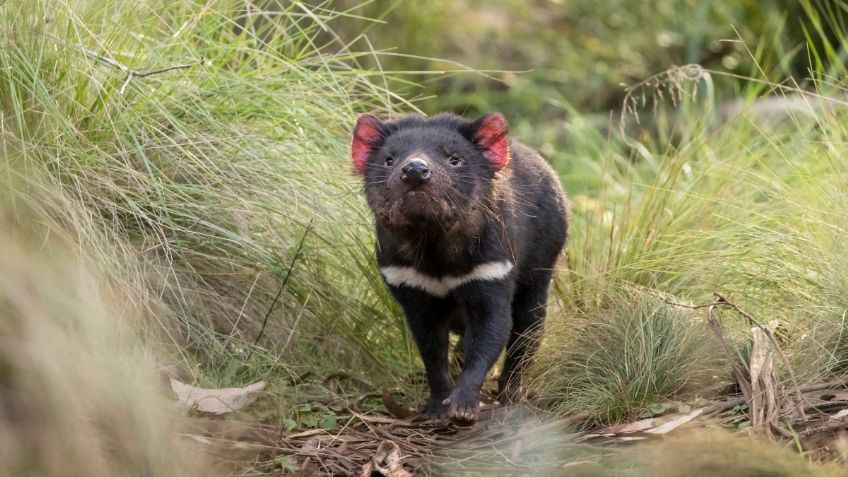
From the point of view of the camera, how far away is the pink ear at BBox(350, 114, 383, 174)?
3.98 meters

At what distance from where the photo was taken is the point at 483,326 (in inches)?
155

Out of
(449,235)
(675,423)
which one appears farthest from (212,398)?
(675,423)

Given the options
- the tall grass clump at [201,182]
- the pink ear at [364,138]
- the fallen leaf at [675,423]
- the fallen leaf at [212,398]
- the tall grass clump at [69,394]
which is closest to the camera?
the tall grass clump at [69,394]

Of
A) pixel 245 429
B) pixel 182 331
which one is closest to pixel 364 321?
pixel 182 331

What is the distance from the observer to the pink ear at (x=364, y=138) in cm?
398

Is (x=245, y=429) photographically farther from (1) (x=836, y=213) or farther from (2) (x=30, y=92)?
(1) (x=836, y=213)

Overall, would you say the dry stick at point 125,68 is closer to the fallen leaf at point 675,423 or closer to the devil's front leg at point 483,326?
the devil's front leg at point 483,326

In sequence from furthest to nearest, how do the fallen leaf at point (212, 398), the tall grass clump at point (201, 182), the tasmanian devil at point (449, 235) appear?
the tall grass clump at point (201, 182)
the tasmanian devil at point (449, 235)
the fallen leaf at point (212, 398)

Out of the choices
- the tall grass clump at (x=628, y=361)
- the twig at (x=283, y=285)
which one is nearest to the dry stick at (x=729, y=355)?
the tall grass clump at (x=628, y=361)

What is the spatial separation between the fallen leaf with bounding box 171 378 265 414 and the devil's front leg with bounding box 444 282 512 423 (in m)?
0.70

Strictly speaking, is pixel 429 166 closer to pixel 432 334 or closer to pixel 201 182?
pixel 432 334

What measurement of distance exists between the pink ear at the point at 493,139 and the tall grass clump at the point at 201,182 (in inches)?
25.0

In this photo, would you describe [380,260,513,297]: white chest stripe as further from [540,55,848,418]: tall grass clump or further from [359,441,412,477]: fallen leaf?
[359,441,412,477]: fallen leaf

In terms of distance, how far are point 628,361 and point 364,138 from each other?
1196 millimetres
